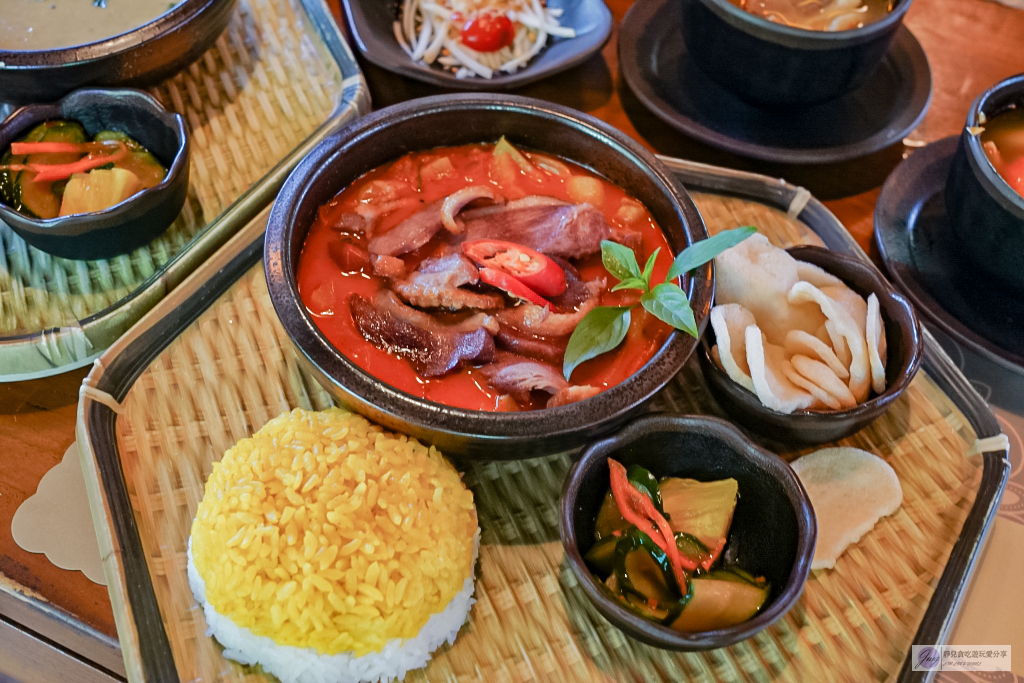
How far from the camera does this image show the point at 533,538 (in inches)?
80.0

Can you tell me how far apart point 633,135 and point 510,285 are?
3.99ft

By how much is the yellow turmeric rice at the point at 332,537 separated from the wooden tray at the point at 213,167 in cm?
74

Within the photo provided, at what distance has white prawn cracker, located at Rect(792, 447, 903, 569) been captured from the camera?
1985 millimetres

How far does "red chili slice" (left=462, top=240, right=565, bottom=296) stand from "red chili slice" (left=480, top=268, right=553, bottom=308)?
0.02m

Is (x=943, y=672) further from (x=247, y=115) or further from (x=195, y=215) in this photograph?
(x=247, y=115)

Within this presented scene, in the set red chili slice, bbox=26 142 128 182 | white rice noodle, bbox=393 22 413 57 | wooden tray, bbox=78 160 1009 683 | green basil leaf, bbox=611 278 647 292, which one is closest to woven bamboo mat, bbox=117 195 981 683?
wooden tray, bbox=78 160 1009 683

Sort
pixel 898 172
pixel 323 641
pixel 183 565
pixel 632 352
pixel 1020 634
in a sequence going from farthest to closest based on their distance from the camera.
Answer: pixel 898 172 < pixel 632 352 < pixel 1020 634 < pixel 183 565 < pixel 323 641

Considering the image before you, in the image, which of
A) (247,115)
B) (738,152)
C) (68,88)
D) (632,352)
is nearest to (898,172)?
(738,152)

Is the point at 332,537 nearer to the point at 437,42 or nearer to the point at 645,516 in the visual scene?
the point at 645,516

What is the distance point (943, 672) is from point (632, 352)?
1200 mm

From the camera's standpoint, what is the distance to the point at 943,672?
194 centimetres

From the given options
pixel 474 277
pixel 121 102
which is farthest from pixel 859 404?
pixel 121 102

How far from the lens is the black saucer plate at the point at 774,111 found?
8.93 ft

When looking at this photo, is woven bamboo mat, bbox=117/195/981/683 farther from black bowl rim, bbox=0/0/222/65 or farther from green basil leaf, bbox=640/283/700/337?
black bowl rim, bbox=0/0/222/65
